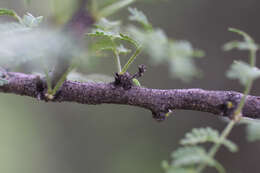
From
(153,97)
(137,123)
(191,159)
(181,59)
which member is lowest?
(137,123)

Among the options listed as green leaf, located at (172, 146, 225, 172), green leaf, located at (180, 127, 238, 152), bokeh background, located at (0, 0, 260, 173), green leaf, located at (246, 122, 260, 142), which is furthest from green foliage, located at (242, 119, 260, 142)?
bokeh background, located at (0, 0, 260, 173)

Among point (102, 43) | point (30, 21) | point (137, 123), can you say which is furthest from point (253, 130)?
point (137, 123)

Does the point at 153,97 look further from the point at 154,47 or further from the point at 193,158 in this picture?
the point at 193,158

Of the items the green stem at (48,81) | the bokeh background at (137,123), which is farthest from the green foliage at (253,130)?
the bokeh background at (137,123)

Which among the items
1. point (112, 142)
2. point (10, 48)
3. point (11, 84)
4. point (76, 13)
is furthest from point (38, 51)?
point (112, 142)

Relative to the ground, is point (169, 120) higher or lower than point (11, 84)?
lower

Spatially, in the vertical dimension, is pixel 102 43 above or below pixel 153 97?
above

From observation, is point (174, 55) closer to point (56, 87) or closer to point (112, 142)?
point (56, 87)
